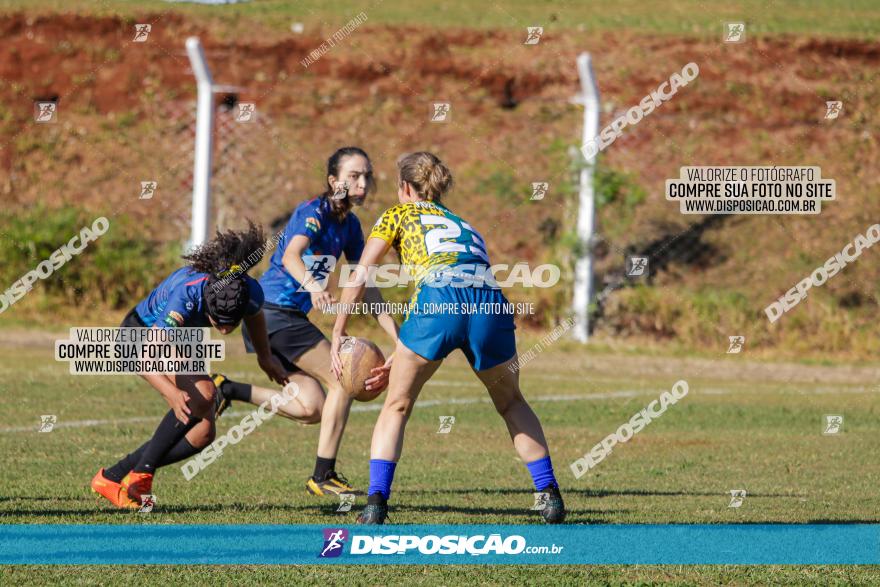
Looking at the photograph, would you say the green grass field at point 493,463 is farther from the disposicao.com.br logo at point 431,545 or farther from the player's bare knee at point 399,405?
the player's bare knee at point 399,405

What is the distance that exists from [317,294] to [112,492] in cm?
181

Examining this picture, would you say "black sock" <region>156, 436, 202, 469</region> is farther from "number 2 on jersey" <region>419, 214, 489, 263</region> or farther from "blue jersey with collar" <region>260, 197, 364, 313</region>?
"number 2 on jersey" <region>419, 214, 489, 263</region>

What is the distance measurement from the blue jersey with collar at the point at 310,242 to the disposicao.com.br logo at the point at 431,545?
2.75 m

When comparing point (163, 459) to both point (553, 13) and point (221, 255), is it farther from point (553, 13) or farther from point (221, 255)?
point (553, 13)

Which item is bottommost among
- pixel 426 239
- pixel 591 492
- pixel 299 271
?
pixel 591 492

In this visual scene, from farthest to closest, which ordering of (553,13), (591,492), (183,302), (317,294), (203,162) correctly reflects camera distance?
(553,13) → (203,162) → (591,492) → (317,294) → (183,302)

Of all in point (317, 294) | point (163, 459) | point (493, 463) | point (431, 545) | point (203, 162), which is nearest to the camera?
point (431, 545)

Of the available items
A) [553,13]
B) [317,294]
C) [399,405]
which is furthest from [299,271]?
[553,13]

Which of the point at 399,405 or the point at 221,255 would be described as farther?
the point at 221,255

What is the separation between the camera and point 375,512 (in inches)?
282

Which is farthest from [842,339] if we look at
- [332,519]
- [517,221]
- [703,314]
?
[332,519]

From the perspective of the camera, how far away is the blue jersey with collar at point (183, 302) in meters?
7.52

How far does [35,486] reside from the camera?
849cm

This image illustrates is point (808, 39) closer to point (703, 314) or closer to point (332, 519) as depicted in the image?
point (703, 314)
